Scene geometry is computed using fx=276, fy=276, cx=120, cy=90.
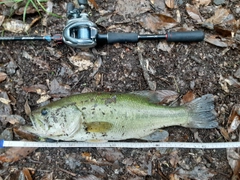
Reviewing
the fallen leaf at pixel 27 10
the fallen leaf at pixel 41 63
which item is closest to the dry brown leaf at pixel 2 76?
the fallen leaf at pixel 41 63

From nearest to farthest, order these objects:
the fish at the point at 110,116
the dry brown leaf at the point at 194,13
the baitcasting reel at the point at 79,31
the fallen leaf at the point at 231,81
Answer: the fish at the point at 110,116, the baitcasting reel at the point at 79,31, the fallen leaf at the point at 231,81, the dry brown leaf at the point at 194,13

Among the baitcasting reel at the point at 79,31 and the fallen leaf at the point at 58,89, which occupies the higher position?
the baitcasting reel at the point at 79,31

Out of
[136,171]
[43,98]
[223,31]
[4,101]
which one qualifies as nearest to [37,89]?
[43,98]

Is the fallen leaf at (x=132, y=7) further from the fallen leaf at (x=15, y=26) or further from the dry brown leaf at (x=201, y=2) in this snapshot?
the fallen leaf at (x=15, y=26)

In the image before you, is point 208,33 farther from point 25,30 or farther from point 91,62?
point 25,30

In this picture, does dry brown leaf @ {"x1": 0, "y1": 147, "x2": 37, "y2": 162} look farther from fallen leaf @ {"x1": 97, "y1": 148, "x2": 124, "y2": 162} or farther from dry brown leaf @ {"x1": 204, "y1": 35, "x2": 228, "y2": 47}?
dry brown leaf @ {"x1": 204, "y1": 35, "x2": 228, "y2": 47}

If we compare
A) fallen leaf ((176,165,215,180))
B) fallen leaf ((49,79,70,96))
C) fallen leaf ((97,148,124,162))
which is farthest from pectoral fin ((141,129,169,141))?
fallen leaf ((49,79,70,96))

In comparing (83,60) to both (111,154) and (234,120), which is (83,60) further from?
(234,120)
